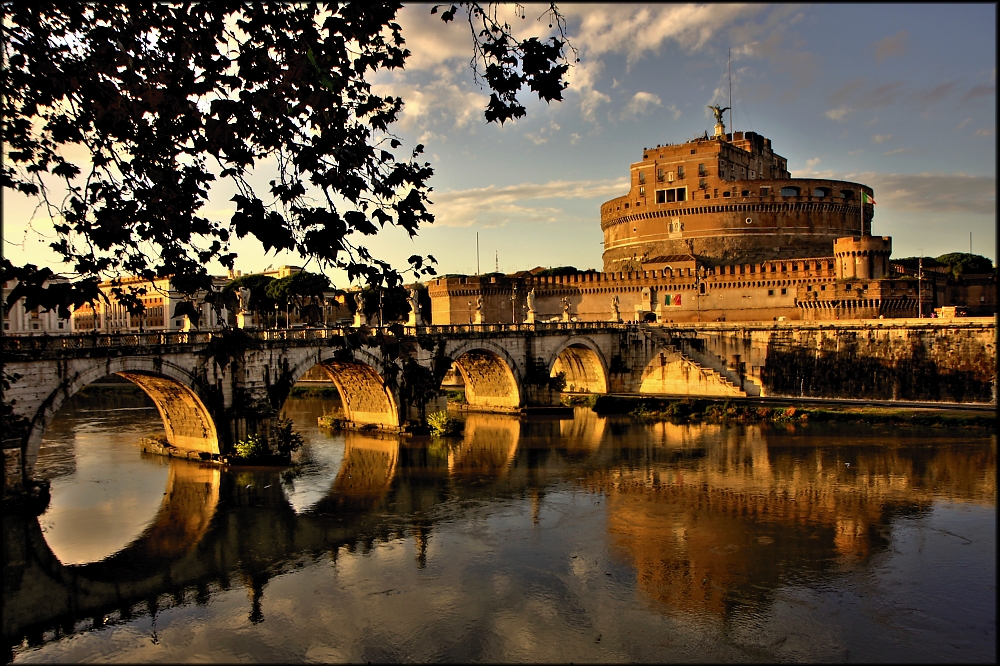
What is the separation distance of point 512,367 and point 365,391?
8598 millimetres

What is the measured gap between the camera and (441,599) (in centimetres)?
1342

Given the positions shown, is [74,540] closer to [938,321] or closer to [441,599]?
[441,599]

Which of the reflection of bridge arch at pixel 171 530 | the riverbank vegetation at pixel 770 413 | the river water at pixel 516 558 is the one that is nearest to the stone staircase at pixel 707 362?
the riverbank vegetation at pixel 770 413

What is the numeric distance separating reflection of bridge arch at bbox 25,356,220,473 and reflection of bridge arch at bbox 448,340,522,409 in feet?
46.3

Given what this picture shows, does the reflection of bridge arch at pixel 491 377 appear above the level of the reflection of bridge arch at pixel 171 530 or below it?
above

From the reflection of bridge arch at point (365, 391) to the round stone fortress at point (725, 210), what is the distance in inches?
1197

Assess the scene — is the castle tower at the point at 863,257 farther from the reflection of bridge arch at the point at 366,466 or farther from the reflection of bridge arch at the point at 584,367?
the reflection of bridge arch at the point at 366,466

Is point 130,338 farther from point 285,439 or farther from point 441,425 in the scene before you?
point 441,425

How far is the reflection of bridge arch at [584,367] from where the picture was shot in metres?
43.0

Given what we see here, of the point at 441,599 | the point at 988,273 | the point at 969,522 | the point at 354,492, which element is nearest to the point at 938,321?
the point at 988,273

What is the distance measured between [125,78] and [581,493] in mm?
17437

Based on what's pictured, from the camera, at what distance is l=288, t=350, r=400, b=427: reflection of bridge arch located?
2970cm

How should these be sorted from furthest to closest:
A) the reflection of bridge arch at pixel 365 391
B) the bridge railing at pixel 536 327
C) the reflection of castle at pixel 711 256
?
the reflection of castle at pixel 711 256
the bridge railing at pixel 536 327
the reflection of bridge arch at pixel 365 391

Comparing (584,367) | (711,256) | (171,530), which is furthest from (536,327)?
(171,530)
